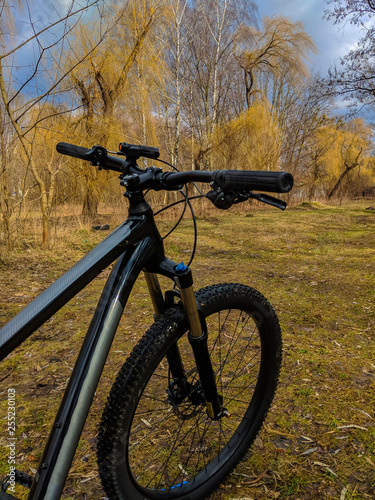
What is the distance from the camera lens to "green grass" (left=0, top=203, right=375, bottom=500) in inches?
61.5

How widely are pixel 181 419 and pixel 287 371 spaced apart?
46.9 inches

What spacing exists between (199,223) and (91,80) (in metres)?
5.23

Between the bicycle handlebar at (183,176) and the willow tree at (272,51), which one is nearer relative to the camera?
the bicycle handlebar at (183,176)

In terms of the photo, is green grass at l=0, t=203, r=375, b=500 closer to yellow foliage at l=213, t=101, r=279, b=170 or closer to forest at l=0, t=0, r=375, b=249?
forest at l=0, t=0, r=375, b=249

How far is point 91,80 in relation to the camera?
Answer: 9438mm

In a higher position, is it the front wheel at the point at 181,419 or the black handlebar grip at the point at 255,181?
the black handlebar grip at the point at 255,181

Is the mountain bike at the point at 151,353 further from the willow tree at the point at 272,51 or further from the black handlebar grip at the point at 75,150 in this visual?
the willow tree at the point at 272,51

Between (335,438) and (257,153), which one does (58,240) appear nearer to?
(335,438)

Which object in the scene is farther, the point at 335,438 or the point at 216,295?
the point at 335,438

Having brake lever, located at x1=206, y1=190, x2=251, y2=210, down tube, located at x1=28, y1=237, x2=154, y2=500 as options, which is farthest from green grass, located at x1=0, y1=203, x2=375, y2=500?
brake lever, located at x1=206, y1=190, x2=251, y2=210

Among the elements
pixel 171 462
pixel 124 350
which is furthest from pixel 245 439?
pixel 124 350

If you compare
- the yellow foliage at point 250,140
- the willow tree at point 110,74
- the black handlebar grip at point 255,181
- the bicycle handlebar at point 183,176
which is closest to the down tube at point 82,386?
the bicycle handlebar at point 183,176

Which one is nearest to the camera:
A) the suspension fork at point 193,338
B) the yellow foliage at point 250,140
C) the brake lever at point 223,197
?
the brake lever at point 223,197

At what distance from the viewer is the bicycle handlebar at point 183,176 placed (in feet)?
3.01
